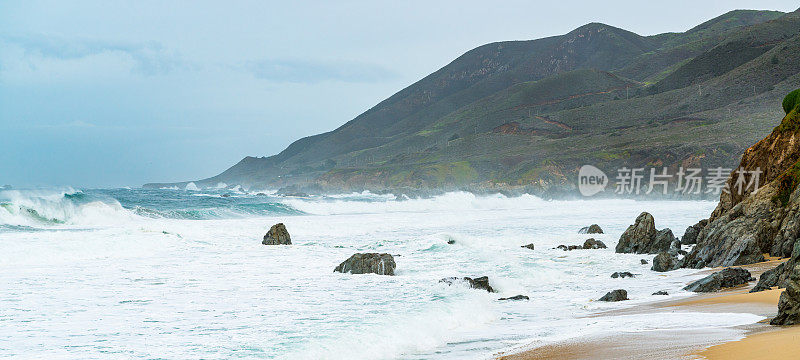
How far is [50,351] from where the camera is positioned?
8.84m

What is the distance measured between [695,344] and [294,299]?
325 inches

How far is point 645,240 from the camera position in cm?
2481

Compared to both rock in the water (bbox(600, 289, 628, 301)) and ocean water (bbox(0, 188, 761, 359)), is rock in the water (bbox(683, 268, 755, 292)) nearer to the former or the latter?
ocean water (bbox(0, 188, 761, 359))

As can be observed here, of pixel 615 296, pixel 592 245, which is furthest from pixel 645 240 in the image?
pixel 615 296

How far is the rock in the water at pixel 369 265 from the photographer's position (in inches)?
693

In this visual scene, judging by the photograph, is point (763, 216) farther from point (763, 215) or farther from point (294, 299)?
point (294, 299)

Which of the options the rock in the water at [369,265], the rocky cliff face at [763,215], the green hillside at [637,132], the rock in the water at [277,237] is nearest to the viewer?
the rock in the water at [369,265]

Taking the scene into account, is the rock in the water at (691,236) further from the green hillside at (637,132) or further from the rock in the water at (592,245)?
the green hillside at (637,132)

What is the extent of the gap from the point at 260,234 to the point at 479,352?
24.8 meters

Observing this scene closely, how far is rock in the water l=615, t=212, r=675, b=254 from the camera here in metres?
24.5

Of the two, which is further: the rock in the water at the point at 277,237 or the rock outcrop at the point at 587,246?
the rock in the water at the point at 277,237

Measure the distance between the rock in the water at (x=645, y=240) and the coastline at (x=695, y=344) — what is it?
14.9m

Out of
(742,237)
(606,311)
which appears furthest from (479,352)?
(742,237)

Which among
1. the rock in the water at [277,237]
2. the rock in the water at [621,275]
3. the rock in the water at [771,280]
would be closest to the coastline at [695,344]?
the rock in the water at [771,280]
